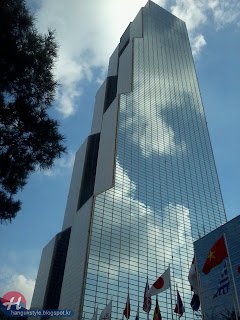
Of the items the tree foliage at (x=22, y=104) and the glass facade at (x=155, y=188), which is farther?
the glass facade at (x=155, y=188)

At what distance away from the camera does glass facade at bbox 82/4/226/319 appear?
84.4m

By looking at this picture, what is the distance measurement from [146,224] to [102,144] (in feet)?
128

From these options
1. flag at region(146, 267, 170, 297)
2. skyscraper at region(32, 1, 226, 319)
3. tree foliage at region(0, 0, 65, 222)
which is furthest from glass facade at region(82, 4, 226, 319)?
tree foliage at region(0, 0, 65, 222)

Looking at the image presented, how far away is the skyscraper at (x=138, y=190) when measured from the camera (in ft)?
277

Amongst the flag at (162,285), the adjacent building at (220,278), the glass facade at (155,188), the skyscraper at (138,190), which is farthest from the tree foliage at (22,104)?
the skyscraper at (138,190)

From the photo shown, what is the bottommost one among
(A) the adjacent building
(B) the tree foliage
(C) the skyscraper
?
(B) the tree foliage

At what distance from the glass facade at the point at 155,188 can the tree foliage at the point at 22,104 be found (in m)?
47.9

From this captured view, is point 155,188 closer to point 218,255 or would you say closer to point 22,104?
point 218,255

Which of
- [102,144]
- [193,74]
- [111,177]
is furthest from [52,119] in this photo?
[193,74]

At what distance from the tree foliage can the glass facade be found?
157 ft

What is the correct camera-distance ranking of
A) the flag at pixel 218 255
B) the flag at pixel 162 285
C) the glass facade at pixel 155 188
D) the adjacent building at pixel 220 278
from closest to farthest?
the flag at pixel 218 255 → the flag at pixel 162 285 → the adjacent building at pixel 220 278 → the glass facade at pixel 155 188

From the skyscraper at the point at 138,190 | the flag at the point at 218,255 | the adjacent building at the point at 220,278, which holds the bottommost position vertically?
the flag at the point at 218,255

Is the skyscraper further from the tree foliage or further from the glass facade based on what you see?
the tree foliage

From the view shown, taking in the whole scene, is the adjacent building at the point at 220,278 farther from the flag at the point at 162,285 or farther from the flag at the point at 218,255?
the flag at the point at 218,255
